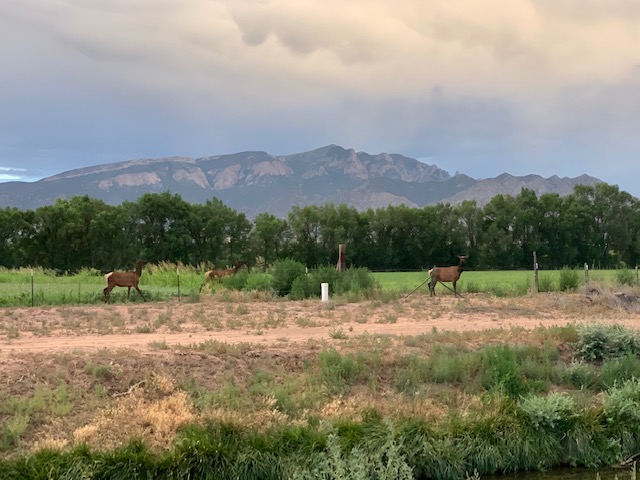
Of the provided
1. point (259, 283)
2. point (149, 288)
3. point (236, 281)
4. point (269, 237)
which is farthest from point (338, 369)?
point (269, 237)

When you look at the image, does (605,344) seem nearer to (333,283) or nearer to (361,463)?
(361,463)

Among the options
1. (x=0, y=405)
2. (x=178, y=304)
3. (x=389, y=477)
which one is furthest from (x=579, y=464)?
(x=178, y=304)

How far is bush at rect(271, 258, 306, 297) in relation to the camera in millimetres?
26047

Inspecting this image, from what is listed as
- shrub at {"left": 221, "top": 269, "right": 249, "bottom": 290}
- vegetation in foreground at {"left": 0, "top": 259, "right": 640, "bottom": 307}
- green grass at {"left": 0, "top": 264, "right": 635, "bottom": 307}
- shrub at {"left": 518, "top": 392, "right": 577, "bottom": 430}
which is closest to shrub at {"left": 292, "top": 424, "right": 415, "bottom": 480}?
shrub at {"left": 518, "top": 392, "right": 577, "bottom": 430}

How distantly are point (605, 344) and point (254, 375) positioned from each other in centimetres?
840

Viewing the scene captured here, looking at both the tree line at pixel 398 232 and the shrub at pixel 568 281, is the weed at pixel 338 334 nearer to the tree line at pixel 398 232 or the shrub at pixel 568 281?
the shrub at pixel 568 281

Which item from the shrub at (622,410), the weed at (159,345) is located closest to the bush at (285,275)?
the weed at (159,345)

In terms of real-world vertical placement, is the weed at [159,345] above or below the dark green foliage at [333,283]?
below

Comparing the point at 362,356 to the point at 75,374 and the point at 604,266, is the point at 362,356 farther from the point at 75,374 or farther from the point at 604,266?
the point at 604,266

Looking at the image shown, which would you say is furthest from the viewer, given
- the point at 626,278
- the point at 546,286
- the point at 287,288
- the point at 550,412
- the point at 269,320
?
the point at 626,278

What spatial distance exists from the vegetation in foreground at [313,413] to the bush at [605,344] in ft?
1.45

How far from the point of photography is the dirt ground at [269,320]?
14.9 meters

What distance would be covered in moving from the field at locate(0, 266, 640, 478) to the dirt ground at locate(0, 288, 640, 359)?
84 millimetres

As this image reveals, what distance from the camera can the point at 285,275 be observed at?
1037 inches
